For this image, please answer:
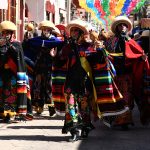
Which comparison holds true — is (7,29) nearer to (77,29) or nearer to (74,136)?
(77,29)

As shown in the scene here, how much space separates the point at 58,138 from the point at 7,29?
219 centimetres

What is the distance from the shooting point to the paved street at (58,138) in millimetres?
7660

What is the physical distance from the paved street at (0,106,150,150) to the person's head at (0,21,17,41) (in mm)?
1552

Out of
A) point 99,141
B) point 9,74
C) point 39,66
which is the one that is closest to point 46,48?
point 39,66

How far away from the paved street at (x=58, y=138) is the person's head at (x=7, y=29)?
1552 millimetres

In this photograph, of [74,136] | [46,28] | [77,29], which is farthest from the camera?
[46,28]

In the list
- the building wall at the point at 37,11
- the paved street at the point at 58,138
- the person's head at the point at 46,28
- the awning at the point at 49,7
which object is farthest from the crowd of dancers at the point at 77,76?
the awning at the point at 49,7

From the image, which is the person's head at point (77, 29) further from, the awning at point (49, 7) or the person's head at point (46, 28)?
the awning at point (49, 7)

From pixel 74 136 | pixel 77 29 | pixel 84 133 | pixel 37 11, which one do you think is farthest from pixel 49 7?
pixel 74 136

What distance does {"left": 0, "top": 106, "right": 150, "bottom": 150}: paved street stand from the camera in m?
7.66

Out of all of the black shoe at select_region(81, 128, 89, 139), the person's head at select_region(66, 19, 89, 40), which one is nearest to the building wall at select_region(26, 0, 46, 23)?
the person's head at select_region(66, 19, 89, 40)

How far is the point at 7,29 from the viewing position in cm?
932

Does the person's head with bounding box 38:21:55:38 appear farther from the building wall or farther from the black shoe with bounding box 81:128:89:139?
the building wall

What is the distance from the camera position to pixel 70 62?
8.16 meters
